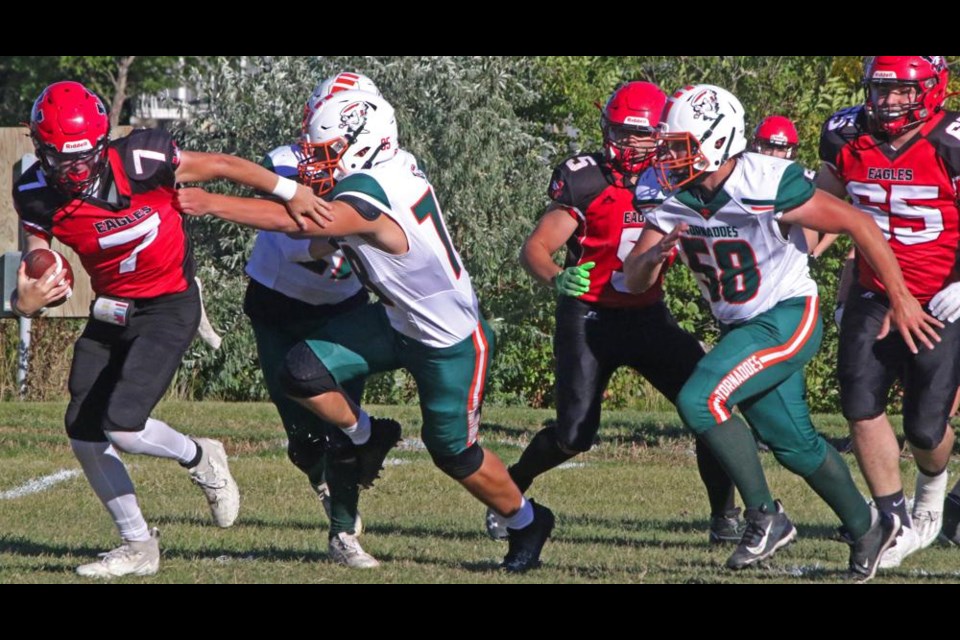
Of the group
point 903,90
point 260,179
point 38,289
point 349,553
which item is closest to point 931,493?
point 903,90

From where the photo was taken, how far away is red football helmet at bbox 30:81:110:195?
5.18 meters

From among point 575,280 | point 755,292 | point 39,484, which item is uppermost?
point 755,292

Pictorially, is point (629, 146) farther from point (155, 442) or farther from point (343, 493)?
point (155, 442)

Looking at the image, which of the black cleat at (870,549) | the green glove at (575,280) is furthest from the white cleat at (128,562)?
the black cleat at (870,549)

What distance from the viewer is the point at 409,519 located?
718 centimetres

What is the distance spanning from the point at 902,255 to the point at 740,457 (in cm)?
133

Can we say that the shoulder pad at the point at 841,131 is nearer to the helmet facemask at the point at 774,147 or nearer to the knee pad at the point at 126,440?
the helmet facemask at the point at 774,147

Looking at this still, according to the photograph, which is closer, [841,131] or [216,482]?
[841,131]

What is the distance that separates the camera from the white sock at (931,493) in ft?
20.7

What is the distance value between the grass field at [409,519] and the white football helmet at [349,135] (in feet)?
5.31

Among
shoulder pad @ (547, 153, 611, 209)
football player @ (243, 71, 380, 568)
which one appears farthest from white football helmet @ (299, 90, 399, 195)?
shoulder pad @ (547, 153, 611, 209)

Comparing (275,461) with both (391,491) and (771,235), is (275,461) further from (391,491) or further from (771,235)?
(771,235)

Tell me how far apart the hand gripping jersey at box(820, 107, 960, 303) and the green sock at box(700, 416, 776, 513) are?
1067 millimetres
